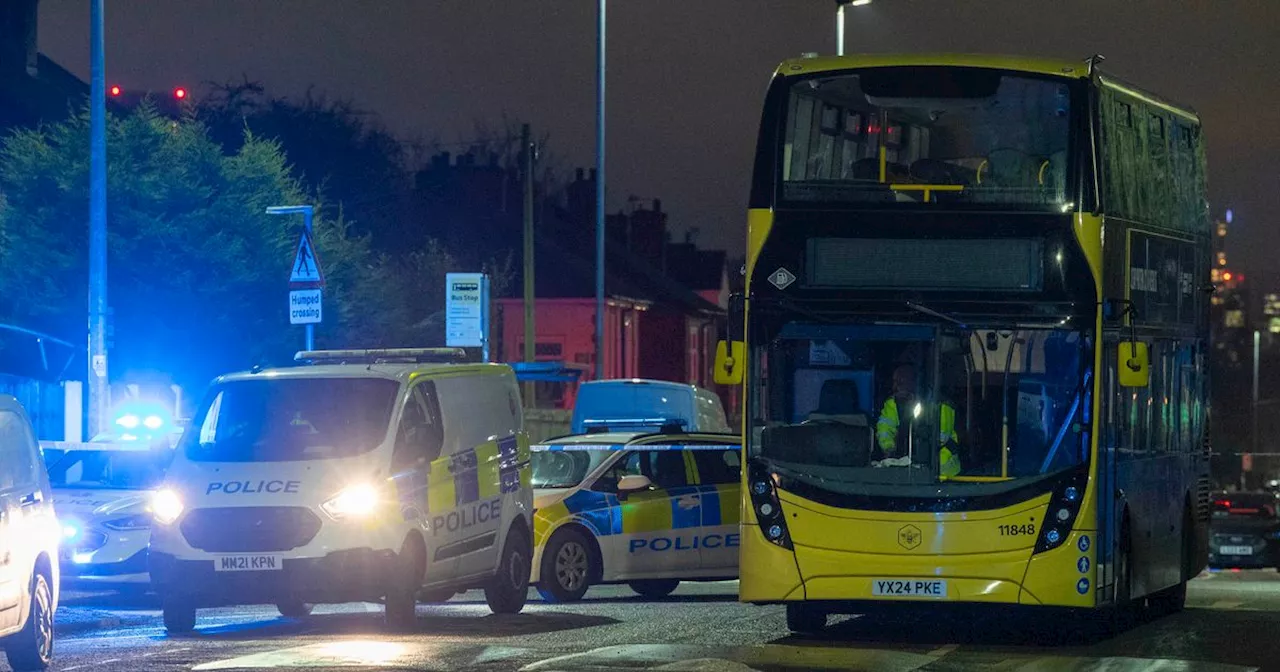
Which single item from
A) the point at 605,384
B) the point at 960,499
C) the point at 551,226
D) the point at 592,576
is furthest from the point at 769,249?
the point at 551,226

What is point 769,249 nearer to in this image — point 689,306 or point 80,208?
point 80,208

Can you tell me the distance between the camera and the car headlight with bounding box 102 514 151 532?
20.9 meters

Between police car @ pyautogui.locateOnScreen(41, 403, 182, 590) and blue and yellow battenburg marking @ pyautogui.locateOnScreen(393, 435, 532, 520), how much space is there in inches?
149

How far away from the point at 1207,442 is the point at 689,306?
66514 millimetres

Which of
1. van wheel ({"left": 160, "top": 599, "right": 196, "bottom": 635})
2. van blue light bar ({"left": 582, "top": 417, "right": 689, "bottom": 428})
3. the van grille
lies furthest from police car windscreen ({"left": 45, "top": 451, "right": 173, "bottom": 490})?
van blue light bar ({"left": 582, "top": 417, "right": 689, "bottom": 428})

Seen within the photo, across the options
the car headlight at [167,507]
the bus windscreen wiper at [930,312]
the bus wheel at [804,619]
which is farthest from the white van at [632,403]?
the bus windscreen wiper at [930,312]

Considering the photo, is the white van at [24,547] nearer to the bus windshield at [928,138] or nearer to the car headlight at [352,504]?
the car headlight at [352,504]

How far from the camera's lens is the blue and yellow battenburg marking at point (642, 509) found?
19984mm

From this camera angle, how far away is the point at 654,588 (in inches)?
858

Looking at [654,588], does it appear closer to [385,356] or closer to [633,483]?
[633,483]

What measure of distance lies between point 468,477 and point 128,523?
4.89 meters

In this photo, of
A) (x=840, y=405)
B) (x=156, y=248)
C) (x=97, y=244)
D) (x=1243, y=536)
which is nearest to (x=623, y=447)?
(x=840, y=405)

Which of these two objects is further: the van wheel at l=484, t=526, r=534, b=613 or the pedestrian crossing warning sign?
the pedestrian crossing warning sign

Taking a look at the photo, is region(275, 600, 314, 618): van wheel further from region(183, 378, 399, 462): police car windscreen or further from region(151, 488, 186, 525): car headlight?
region(151, 488, 186, 525): car headlight
